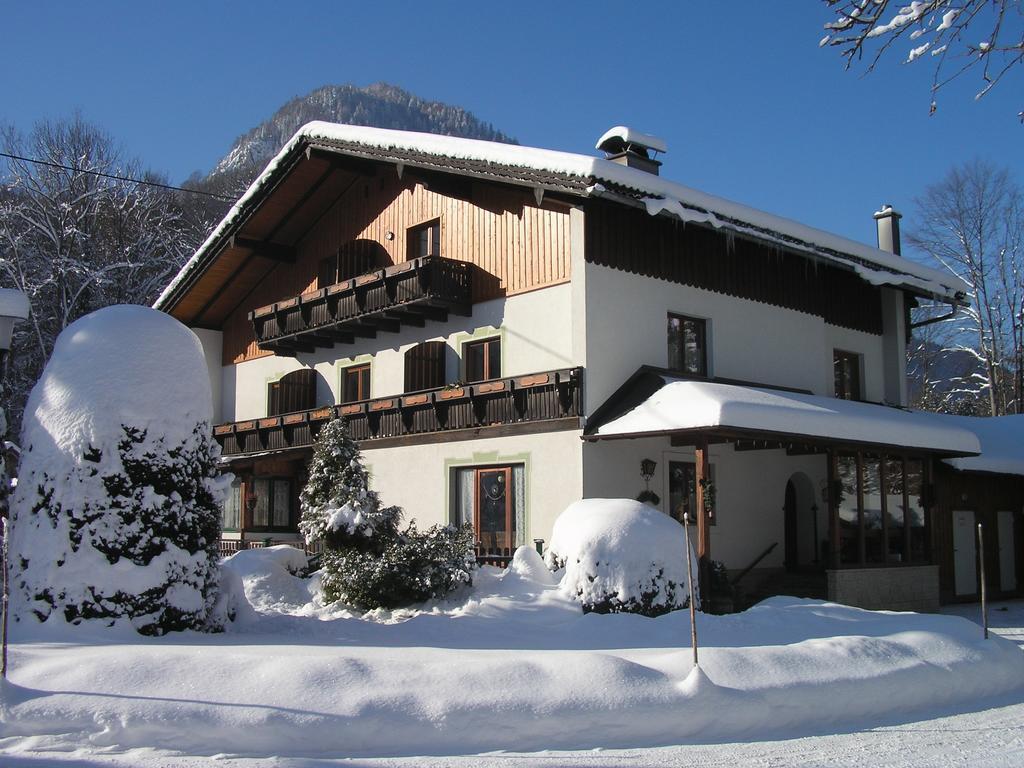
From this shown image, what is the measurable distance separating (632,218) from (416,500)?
279 inches

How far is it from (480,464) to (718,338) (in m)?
5.26

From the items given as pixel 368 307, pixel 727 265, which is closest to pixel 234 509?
pixel 368 307

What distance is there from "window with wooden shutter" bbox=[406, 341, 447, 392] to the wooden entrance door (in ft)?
8.53

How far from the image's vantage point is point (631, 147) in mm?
21109

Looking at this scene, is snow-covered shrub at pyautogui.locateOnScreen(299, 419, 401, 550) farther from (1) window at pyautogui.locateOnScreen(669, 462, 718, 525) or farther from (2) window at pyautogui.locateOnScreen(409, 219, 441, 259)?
(2) window at pyautogui.locateOnScreen(409, 219, 441, 259)

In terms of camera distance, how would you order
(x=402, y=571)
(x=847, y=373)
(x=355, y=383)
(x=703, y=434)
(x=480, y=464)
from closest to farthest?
(x=402, y=571), (x=703, y=434), (x=480, y=464), (x=355, y=383), (x=847, y=373)

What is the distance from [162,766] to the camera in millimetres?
7270

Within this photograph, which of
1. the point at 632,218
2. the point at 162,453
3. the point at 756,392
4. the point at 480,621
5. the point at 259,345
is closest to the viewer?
the point at 162,453

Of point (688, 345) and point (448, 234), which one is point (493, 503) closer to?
point (688, 345)

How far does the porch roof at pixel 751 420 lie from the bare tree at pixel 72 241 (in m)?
23.4

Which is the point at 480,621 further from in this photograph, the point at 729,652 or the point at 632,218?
the point at 632,218

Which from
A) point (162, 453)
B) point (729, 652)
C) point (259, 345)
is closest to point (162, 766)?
point (162, 453)

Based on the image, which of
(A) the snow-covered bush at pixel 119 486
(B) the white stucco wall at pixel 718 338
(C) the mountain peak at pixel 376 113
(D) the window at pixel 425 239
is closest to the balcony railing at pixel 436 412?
(B) the white stucco wall at pixel 718 338

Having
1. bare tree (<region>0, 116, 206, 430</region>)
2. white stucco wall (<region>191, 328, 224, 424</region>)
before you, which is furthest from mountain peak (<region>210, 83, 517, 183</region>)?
white stucco wall (<region>191, 328, 224, 424</region>)
